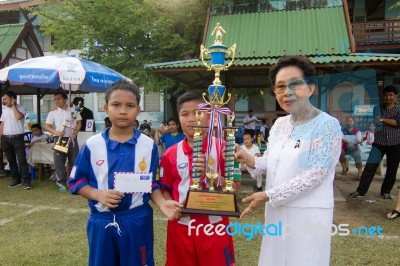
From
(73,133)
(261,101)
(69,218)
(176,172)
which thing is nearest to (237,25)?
(73,133)

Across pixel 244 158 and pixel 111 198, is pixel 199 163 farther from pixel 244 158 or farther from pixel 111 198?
pixel 111 198

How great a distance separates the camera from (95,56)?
363 inches

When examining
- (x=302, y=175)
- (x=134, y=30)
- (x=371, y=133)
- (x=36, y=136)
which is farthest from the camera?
(x=134, y=30)

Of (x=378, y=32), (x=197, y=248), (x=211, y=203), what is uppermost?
(x=378, y=32)

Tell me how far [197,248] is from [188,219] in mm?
177

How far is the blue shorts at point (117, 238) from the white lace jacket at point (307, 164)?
2.65 feet

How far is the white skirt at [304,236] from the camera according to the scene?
166 cm

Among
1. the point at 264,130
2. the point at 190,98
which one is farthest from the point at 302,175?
the point at 264,130

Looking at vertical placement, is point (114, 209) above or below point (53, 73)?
below

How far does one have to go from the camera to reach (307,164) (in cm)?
160

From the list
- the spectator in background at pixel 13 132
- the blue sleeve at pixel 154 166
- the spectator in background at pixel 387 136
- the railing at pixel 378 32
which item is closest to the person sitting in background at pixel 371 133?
the spectator in background at pixel 387 136

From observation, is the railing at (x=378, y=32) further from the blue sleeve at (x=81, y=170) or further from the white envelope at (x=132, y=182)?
the blue sleeve at (x=81, y=170)

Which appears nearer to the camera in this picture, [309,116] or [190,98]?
[309,116]

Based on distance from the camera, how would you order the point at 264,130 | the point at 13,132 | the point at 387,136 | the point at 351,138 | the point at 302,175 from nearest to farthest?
1. the point at 302,175
2. the point at 387,136
3. the point at 13,132
4. the point at 351,138
5. the point at 264,130
